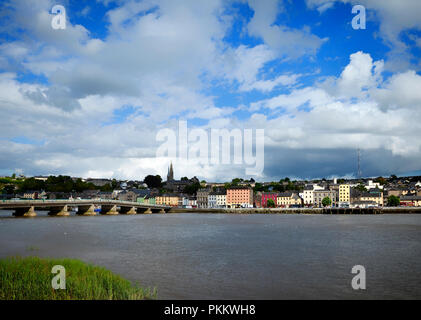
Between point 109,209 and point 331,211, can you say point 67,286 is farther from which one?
point 331,211

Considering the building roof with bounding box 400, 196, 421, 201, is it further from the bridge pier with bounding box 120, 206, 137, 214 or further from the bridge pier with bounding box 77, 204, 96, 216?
the bridge pier with bounding box 77, 204, 96, 216

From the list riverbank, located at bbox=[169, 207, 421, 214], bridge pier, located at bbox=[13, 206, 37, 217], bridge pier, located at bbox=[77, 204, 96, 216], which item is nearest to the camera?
bridge pier, located at bbox=[13, 206, 37, 217]

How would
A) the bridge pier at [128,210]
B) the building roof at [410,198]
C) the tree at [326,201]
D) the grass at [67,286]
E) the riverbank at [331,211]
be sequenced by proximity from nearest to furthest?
the grass at [67,286]
the bridge pier at [128,210]
the riverbank at [331,211]
the building roof at [410,198]
the tree at [326,201]

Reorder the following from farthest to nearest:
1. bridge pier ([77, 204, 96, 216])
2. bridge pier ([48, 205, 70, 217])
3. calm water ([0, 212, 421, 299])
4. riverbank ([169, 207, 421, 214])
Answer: riverbank ([169, 207, 421, 214]) → bridge pier ([77, 204, 96, 216]) → bridge pier ([48, 205, 70, 217]) → calm water ([0, 212, 421, 299])

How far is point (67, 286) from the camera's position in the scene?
55.1 feet

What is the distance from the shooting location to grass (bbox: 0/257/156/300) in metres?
16.0

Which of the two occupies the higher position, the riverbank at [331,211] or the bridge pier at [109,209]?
the bridge pier at [109,209]

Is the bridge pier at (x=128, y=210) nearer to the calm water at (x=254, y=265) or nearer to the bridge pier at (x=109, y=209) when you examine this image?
the bridge pier at (x=109, y=209)

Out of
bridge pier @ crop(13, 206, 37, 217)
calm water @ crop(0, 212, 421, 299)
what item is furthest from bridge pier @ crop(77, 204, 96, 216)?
calm water @ crop(0, 212, 421, 299)

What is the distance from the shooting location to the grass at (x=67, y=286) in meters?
16.0

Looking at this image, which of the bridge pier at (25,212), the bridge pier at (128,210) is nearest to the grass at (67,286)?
the bridge pier at (25,212)
